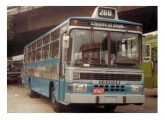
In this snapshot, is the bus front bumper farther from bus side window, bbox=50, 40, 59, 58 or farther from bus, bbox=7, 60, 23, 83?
bus, bbox=7, 60, 23, 83

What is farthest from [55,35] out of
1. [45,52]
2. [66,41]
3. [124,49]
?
[124,49]

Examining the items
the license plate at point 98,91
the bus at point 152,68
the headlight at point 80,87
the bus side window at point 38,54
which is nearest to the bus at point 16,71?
the bus side window at point 38,54

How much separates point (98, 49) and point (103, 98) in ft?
4.66

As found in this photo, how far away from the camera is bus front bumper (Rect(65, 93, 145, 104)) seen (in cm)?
786

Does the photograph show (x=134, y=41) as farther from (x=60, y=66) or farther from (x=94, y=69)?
(x=60, y=66)

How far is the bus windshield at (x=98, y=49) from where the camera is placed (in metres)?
8.09

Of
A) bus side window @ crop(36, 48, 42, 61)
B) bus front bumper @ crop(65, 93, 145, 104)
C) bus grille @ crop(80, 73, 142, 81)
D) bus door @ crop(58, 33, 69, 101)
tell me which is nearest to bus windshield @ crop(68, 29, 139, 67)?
bus grille @ crop(80, 73, 142, 81)

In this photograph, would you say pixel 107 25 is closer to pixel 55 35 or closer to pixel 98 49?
pixel 98 49

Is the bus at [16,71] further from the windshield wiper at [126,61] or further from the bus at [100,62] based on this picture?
the windshield wiper at [126,61]

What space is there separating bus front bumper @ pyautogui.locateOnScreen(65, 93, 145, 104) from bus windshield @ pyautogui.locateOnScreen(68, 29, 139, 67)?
34.9 inches

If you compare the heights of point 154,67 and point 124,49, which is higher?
point 124,49

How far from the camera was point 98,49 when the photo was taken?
8195mm

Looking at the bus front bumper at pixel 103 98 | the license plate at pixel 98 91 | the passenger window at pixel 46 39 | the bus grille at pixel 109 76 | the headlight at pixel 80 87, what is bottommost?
the bus front bumper at pixel 103 98

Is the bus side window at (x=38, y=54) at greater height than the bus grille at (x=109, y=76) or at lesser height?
greater
